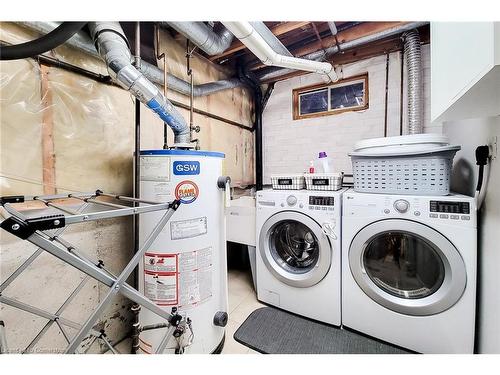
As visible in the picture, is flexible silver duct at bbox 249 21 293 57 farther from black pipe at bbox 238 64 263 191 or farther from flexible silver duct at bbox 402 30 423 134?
flexible silver duct at bbox 402 30 423 134

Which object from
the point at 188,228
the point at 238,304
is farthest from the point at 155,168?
the point at 238,304

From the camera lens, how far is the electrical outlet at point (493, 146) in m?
0.99

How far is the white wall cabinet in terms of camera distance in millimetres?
498

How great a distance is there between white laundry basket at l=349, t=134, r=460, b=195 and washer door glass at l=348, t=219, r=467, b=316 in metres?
0.24

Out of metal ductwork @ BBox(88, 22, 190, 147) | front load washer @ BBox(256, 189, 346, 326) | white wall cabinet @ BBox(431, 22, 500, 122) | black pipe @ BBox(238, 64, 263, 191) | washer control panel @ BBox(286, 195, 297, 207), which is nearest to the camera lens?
white wall cabinet @ BBox(431, 22, 500, 122)

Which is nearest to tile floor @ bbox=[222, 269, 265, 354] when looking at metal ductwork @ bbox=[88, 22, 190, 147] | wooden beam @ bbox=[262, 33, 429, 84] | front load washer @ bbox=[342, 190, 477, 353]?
front load washer @ bbox=[342, 190, 477, 353]

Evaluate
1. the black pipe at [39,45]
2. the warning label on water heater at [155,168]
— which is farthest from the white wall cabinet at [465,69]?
the black pipe at [39,45]

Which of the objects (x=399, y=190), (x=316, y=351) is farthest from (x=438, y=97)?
(x=316, y=351)

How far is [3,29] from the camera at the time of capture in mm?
958

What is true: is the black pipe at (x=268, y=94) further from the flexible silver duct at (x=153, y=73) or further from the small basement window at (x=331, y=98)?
the flexible silver duct at (x=153, y=73)

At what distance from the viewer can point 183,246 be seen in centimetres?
107

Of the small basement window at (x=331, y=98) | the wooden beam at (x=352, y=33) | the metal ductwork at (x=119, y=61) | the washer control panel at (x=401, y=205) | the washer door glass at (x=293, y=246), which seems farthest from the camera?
the small basement window at (x=331, y=98)

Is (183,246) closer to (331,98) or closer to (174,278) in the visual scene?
(174,278)

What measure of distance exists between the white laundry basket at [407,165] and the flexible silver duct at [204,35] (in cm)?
131
